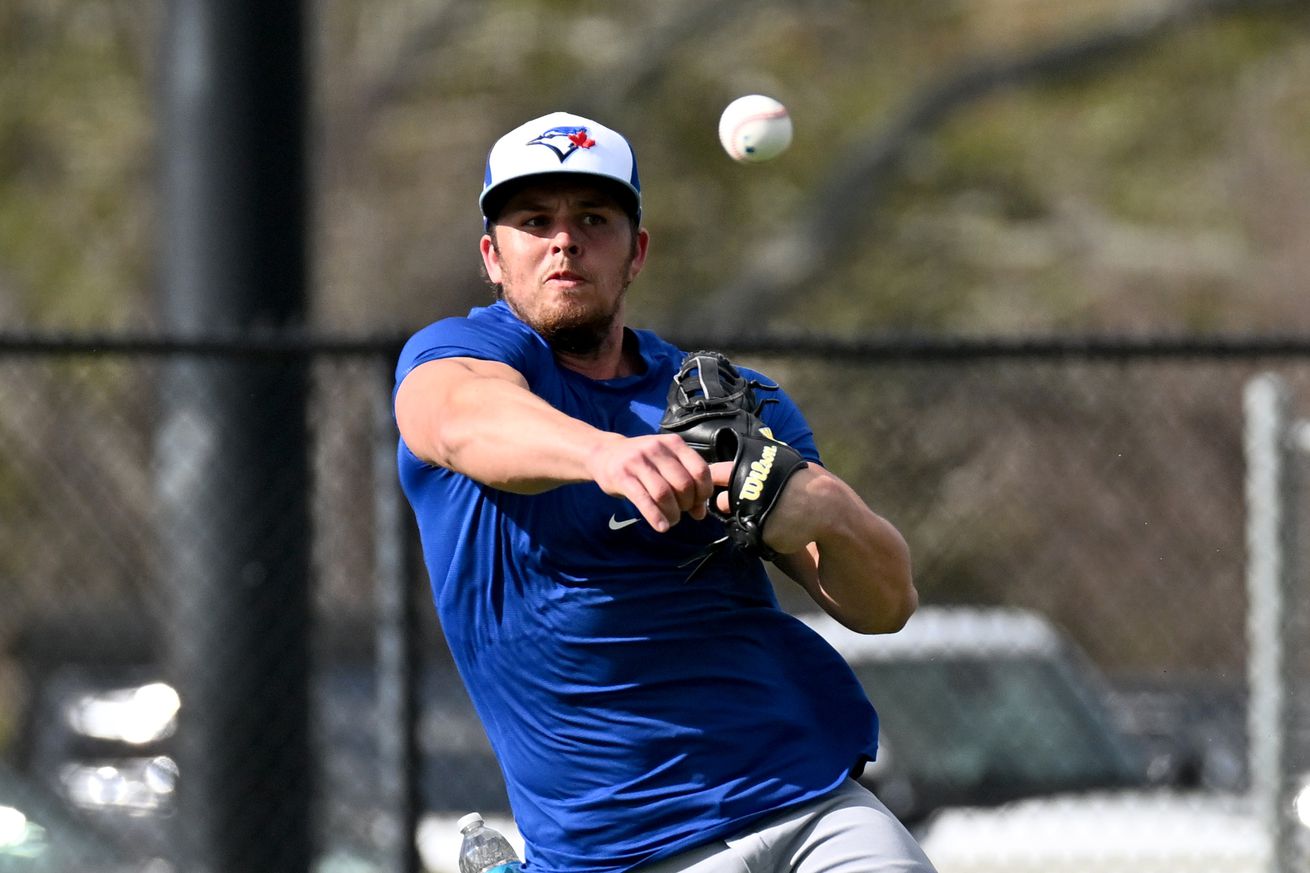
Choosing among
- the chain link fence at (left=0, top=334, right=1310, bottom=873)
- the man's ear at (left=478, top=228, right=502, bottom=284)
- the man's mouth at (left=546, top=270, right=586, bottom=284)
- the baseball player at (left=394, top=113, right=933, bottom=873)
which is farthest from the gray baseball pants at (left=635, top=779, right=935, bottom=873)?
the chain link fence at (left=0, top=334, right=1310, bottom=873)

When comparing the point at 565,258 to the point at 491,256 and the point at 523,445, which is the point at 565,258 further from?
the point at 523,445

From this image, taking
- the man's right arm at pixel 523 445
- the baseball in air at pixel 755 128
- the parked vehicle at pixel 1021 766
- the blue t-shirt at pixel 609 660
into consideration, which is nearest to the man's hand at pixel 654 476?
the man's right arm at pixel 523 445

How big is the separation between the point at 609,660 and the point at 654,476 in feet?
2.21

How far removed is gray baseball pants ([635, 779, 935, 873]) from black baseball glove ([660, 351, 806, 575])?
0.52m

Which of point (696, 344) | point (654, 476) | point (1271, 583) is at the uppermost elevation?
point (696, 344)

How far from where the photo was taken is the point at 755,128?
4.29m

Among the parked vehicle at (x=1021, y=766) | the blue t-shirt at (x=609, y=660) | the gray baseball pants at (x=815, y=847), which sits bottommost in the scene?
the parked vehicle at (x=1021, y=766)

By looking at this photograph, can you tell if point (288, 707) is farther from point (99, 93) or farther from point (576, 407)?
point (99, 93)

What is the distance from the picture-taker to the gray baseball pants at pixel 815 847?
11.6 ft

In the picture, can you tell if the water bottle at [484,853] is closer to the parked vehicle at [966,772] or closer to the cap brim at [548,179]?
the cap brim at [548,179]

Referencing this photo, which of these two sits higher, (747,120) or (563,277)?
(747,120)

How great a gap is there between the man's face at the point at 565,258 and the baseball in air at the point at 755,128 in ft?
2.06

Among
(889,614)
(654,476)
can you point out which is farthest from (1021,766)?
(654,476)

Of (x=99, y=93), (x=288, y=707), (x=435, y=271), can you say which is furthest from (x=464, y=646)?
(x=99, y=93)
